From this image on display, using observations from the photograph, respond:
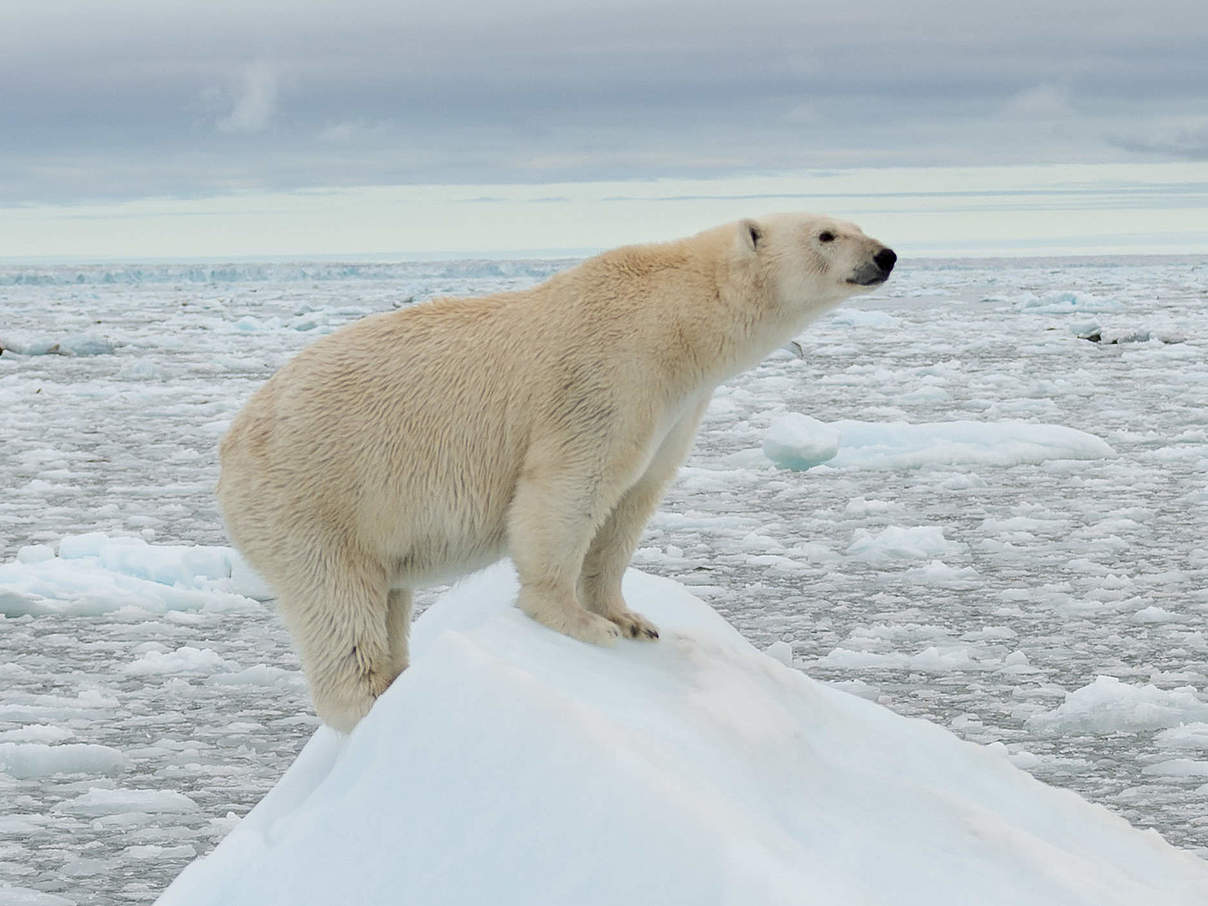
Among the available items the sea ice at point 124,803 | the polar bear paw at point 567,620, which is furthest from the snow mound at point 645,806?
the sea ice at point 124,803

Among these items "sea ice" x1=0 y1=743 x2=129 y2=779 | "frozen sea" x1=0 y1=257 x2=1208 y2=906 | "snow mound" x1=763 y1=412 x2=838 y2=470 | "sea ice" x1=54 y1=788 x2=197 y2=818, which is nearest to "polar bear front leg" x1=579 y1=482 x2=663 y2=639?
"frozen sea" x1=0 y1=257 x2=1208 y2=906

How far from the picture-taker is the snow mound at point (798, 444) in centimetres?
787

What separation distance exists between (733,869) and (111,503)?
5908 millimetres

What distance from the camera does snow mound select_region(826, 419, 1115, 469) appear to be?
7.98m

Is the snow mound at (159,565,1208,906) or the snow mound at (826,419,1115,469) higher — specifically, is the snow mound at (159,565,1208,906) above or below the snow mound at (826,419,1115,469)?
above

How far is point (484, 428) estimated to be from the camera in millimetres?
2912

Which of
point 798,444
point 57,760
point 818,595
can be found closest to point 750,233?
point 57,760

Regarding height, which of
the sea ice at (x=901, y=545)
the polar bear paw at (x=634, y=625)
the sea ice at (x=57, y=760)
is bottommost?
the sea ice at (x=901, y=545)

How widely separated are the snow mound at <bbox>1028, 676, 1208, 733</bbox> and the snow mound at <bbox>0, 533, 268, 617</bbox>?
111 inches

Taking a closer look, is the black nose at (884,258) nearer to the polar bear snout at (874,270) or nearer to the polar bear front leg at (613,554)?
the polar bear snout at (874,270)

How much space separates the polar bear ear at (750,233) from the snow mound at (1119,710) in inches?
63.2

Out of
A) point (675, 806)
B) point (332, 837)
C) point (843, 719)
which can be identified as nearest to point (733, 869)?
point (675, 806)

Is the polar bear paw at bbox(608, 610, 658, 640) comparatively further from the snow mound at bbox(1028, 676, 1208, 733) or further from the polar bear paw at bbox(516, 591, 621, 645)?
the snow mound at bbox(1028, 676, 1208, 733)

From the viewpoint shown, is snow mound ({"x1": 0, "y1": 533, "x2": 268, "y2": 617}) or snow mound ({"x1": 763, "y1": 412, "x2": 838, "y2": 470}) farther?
snow mound ({"x1": 763, "y1": 412, "x2": 838, "y2": 470})
